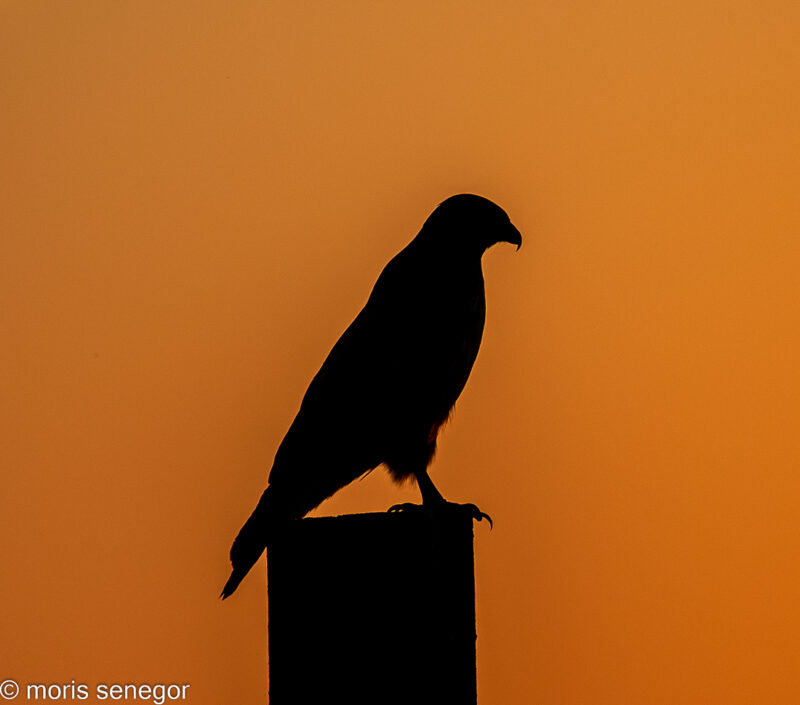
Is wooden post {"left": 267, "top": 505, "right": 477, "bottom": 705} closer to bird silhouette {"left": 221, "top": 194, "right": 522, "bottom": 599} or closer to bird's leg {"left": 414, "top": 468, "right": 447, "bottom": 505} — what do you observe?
bird silhouette {"left": 221, "top": 194, "right": 522, "bottom": 599}

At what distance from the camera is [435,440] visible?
11.9 feet

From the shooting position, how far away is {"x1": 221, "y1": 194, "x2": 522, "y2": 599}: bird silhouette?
3.19m

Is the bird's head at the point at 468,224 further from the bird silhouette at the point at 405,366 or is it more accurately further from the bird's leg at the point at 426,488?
the bird's leg at the point at 426,488

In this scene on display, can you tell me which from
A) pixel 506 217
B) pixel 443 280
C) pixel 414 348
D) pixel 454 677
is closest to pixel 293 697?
pixel 454 677

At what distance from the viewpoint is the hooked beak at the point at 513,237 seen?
3.79 m

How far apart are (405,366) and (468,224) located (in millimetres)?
630

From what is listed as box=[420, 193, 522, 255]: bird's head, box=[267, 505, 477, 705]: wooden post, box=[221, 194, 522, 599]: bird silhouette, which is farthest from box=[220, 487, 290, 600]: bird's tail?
box=[420, 193, 522, 255]: bird's head

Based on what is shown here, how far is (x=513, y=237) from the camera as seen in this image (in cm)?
380

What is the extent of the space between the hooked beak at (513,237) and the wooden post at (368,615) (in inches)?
81.0

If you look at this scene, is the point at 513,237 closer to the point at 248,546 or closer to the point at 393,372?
the point at 393,372

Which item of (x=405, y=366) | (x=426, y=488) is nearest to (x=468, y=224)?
(x=405, y=366)

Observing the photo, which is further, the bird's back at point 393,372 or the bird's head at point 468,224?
the bird's head at point 468,224

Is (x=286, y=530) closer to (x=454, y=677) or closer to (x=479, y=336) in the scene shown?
(x=454, y=677)

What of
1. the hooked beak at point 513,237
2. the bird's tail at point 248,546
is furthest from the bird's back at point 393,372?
the bird's tail at point 248,546
